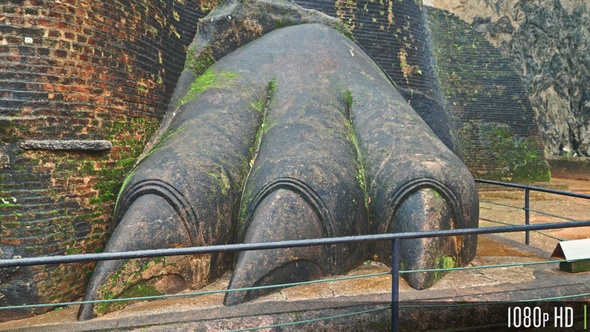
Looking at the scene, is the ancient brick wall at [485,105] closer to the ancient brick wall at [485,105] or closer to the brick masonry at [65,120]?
the ancient brick wall at [485,105]

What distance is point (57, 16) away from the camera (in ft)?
11.8

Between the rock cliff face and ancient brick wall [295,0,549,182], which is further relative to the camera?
the rock cliff face

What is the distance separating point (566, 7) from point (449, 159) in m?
21.3

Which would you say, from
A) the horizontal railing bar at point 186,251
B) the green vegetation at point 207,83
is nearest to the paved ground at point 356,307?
the horizontal railing bar at point 186,251

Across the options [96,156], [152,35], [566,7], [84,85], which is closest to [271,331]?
[96,156]

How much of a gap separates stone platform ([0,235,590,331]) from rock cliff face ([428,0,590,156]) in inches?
746

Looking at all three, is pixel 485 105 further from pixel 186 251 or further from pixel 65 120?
pixel 186 251

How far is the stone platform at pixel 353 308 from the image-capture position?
2943 millimetres

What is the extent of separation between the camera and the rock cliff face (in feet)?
66.2

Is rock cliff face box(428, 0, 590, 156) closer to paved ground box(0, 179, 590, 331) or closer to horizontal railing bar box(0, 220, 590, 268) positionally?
paved ground box(0, 179, 590, 331)

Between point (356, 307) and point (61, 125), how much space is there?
2.66 m

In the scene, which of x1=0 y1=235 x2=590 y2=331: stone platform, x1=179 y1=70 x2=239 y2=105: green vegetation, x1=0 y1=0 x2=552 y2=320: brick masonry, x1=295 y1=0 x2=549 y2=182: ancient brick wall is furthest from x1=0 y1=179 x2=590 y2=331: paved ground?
x1=295 y1=0 x2=549 y2=182: ancient brick wall

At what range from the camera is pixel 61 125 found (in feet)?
11.8

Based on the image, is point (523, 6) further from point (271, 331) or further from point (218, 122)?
point (271, 331)
